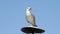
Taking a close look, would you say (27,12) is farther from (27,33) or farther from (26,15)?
(27,33)

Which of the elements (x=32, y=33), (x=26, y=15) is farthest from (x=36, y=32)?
(x=26, y=15)

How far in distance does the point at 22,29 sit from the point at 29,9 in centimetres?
218

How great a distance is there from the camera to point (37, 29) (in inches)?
706

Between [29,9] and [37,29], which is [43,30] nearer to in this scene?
[37,29]

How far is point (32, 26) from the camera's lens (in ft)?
58.9

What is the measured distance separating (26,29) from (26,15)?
1.40 m

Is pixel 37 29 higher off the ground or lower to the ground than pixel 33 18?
lower

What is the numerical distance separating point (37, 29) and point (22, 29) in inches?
55.7

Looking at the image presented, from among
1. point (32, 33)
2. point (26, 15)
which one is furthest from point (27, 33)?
point (26, 15)

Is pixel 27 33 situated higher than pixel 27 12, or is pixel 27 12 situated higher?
pixel 27 12

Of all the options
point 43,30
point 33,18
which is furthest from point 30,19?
point 43,30

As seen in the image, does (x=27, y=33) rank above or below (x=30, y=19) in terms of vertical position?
below

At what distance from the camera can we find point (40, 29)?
59.1 ft

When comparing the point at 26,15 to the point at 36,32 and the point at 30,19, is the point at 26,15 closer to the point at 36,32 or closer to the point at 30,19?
the point at 30,19
